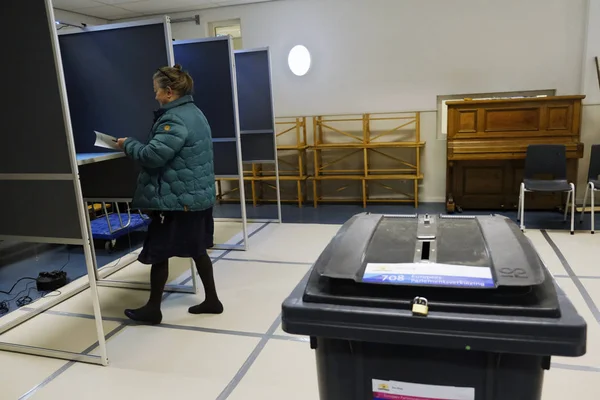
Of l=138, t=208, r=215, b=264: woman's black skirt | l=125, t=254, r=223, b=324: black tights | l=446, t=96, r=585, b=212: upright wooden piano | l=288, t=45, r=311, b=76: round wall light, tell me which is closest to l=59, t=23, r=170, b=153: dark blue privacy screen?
l=138, t=208, r=215, b=264: woman's black skirt

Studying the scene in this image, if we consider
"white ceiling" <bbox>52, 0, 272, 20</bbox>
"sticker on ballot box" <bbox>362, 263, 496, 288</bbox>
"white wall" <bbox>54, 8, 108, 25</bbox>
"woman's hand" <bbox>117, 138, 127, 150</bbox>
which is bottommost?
"sticker on ballot box" <bbox>362, 263, 496, 288</bbox>

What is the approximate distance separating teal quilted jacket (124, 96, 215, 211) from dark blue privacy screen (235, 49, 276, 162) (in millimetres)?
2467

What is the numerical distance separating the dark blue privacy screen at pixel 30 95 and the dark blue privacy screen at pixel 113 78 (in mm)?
764

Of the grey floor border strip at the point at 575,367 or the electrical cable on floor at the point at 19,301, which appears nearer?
the grey floor border strip at the point at 575,367

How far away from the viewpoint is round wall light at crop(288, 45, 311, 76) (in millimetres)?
5949

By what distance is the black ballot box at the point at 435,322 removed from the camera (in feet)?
2.86

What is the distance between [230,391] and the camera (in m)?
2.09

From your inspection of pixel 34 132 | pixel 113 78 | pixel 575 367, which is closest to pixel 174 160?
pixel 34 132

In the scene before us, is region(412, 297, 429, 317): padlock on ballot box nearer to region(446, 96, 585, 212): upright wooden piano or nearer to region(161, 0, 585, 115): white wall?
region(446, 96, 585, 212): upright wooden piano

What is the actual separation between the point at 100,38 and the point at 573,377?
3265 millimetres

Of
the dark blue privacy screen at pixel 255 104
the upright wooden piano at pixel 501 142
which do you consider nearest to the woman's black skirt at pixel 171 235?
the dark blue privacy screen at pixel 255 104

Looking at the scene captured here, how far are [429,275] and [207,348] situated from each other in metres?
1.83

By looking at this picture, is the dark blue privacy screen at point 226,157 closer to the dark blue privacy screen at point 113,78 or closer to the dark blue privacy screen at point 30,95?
the dark blue privacy screen at point 113,78

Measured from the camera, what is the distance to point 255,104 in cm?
506
